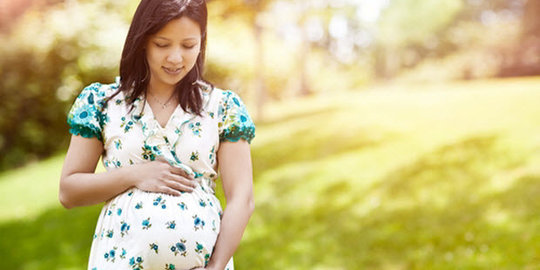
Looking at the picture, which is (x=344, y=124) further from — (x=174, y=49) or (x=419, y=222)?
(x=174, y=49)

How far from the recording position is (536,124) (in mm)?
7570

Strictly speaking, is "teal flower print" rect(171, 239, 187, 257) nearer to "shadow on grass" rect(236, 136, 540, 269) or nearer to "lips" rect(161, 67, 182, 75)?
"lips" rect(161, 67, 182, 75)

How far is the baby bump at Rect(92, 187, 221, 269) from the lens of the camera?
1652mm

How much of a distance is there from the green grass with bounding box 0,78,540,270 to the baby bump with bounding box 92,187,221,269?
403 cm

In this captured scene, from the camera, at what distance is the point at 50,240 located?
6.88m

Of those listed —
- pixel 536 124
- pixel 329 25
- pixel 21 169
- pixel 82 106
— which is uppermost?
pixel 82 106

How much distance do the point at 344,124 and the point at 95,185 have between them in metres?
8.55

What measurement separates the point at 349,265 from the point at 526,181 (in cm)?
224

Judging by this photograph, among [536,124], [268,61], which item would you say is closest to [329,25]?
[268,61]

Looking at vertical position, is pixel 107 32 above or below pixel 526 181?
above

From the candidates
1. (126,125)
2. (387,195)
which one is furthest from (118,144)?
(387,195)

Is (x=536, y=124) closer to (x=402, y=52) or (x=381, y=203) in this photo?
(x=381, y=203)

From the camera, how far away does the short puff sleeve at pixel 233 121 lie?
175cm

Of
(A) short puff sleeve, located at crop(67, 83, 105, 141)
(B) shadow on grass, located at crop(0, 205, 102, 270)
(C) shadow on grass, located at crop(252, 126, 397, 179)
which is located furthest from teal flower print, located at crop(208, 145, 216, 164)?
(C) shadow on grass, located at crop(252, 126, 397, 179)
